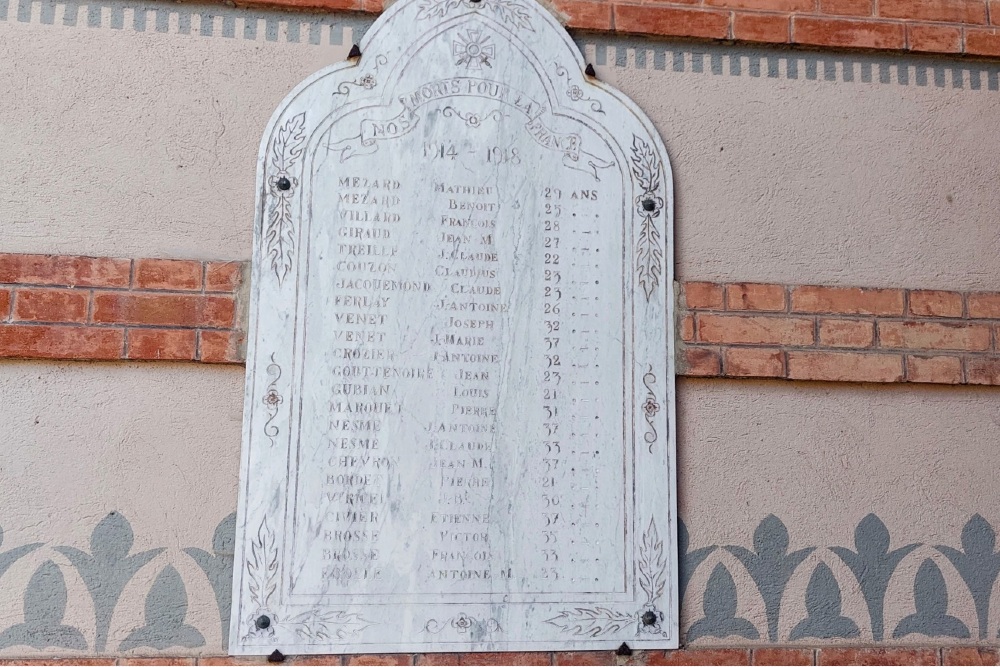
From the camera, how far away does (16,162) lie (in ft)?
9.99

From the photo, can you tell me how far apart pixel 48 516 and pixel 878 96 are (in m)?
2.96

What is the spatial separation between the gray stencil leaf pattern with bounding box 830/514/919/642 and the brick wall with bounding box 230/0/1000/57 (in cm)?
161

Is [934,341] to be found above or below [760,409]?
above

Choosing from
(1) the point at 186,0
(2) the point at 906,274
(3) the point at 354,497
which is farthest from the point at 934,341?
(1) the point at 186,0

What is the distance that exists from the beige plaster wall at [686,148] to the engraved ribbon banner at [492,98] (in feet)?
0.89

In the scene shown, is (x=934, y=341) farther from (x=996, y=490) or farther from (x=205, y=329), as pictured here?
(x=205, y=329)

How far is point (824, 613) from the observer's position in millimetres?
3004

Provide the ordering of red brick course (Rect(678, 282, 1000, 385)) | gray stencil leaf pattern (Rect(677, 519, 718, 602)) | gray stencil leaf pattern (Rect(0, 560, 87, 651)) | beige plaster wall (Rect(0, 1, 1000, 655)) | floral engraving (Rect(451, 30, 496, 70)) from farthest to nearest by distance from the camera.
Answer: floral engraving (Rect(451, 30, 496, 70)) → red brick course (Rect(678, 282, 1000, 385)) → gray stencil leaf pattern (Rect(677, 519, 718, 602)) → beige plaster wall (Rect(0, 1, 1000, 655)) → gray stencil leaf pattern (Rect(0, 560, 87, 651))

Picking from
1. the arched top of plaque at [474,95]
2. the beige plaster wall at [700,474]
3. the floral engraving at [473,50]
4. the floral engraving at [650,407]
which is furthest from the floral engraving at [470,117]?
the beige plaster wall at [700,474]

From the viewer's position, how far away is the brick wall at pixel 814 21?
3301mm

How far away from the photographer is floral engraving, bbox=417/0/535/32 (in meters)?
3.26

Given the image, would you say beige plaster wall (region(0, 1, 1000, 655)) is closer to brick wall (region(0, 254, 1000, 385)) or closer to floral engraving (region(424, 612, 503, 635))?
brick wall (region(0, 254, 1000, 385))

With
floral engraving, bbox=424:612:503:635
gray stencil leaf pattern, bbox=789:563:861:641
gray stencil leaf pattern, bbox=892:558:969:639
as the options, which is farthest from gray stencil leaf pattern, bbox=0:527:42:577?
gray stencil leaf pattern, bbox=892:558:969:639

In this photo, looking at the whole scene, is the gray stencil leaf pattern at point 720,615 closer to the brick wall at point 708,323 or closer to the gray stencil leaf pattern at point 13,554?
the brick wall at point 708,323
